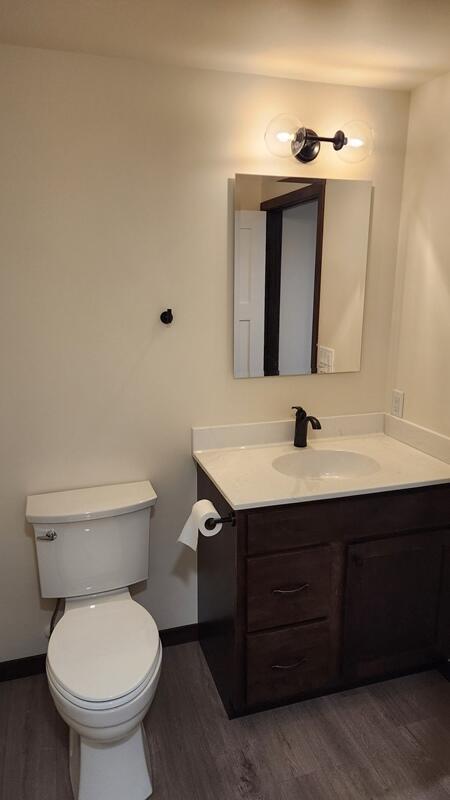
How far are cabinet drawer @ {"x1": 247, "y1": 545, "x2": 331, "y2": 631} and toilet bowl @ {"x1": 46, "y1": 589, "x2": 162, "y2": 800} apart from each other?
366 mm

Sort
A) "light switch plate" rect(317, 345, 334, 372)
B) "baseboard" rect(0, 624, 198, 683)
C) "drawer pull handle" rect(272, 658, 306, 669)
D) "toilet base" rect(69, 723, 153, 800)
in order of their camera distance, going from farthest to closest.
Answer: "light switch plate" rect(317, 345, 334, 372)
"baseboard" rect(0, 624, 198, 683)
"drawer pull handle" rect(272, 658, 306, 669)
"toilet base" rect(69, 723, 153, 800)

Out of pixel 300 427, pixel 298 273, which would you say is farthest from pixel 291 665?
pixel 298 273

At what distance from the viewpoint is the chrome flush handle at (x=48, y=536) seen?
1.84 m

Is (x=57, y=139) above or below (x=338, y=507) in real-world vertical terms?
above

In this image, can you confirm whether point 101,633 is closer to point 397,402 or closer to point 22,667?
point 22,667

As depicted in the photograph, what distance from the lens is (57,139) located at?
71.3 inches

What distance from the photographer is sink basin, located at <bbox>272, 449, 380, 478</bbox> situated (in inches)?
85.7

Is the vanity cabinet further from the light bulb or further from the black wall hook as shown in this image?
the light bulb

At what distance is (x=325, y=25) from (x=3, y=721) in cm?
259

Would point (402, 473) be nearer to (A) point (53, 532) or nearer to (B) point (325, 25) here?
(A) point (53, 532)

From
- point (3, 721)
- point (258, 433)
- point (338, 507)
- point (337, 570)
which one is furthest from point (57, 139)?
point (3, 721)

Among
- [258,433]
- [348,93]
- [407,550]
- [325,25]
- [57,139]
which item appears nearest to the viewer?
[325,25]

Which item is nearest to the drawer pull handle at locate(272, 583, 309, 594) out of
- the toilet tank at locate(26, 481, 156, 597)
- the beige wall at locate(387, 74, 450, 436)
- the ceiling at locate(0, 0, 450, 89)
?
the toilet tank at locate(26, 481, 156, 597)

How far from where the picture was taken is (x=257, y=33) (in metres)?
1.63
